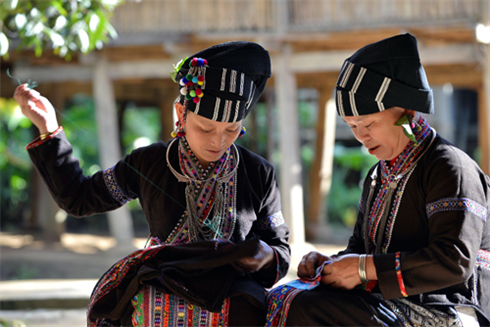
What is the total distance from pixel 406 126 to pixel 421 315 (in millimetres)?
679

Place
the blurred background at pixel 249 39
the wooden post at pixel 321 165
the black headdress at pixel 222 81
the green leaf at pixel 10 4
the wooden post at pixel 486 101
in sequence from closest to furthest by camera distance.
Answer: the black headdress at pixel 222 81 < the green leaf at pixel 10 4 < the wooden post at pixel 486 101 < the blurred background at pixel 249 39 < the wooden post at pixel 321 165

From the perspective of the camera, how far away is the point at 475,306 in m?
1.87

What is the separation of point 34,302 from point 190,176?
334 centimetres

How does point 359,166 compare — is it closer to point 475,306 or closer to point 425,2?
point 425,2

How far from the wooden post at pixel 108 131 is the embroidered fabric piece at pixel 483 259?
19.0 ft

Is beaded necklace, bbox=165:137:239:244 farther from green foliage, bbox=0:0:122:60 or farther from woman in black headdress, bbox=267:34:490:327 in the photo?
green foliage, bbox=0:0:122:60

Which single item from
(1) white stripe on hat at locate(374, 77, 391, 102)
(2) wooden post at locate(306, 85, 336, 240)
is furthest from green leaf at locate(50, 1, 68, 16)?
(2) wooden post at locate(306, 85, 336, 240)

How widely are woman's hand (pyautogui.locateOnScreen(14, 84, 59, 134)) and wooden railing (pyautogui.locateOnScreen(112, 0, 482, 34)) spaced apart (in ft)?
14.7

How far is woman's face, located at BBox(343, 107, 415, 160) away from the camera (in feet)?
6.46

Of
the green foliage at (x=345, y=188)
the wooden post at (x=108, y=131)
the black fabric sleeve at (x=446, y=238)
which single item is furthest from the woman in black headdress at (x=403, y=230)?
the green foliage at (x=345, y=188)

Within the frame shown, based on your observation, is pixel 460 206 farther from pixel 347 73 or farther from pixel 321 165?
pixel 321 165

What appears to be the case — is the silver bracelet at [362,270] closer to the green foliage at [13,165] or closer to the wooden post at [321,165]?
the wooden post at [321,165]

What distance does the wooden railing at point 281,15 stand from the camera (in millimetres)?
6051

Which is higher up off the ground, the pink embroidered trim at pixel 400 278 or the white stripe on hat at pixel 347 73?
the white stripe on hat at pixel 347 73
